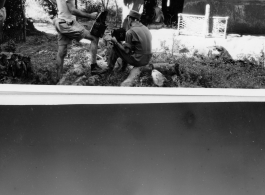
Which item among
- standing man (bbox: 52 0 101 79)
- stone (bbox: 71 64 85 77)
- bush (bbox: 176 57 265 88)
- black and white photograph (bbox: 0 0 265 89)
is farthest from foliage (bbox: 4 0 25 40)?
bush (bbox: 176 57 265 88)

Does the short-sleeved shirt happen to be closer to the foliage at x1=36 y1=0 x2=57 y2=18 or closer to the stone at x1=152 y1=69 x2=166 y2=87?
the stone at x1=152 y1=69 x2=166 y2=87

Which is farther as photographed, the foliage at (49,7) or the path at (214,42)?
the path at (214,42)

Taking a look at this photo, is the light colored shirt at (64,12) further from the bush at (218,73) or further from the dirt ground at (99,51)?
the bush at (218,73)

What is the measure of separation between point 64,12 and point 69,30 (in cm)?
7

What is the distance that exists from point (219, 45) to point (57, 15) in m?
0.71

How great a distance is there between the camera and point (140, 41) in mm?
1533

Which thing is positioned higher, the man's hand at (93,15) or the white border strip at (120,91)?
the man's hand at (93,15)

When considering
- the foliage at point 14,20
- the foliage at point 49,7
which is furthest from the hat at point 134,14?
the foliage at point 14,20

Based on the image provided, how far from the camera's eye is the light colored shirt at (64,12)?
143 centimetres

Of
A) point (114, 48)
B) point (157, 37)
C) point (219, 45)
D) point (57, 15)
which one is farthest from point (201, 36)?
point (57, 15)

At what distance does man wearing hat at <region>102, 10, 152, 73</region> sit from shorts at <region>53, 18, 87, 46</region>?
5.6 inches

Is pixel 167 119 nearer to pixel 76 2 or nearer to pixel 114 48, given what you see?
pixel 114 48

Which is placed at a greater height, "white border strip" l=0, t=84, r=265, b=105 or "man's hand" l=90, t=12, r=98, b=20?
"man's hand" l=90, t=12, r=98, b=20

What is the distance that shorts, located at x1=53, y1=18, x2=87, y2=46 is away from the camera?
1.45 m
